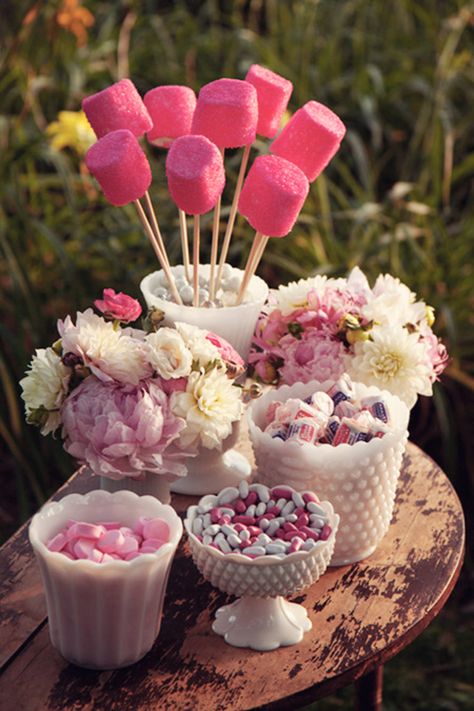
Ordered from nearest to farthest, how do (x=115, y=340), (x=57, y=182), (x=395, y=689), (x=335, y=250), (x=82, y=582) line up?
(x=82, y=582)
(x=115, y=340)
(x=395, y=689)
(x=335, y=250)
(x=57, y=182)

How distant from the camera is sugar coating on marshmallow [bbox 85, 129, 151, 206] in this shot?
3.94ft

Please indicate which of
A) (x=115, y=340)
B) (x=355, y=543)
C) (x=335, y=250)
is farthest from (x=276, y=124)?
(x=335, y=250)

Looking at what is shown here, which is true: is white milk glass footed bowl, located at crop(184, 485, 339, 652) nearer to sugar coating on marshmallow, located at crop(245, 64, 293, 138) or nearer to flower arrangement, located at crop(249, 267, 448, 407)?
flower arrangement, located at crop(249, 267, 448, 407)

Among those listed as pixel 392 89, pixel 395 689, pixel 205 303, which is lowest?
pixel 395 689

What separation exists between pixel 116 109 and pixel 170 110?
0.09 metres

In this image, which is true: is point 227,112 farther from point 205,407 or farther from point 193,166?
point 205,407

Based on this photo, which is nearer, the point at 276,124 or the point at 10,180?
the point at 276,124

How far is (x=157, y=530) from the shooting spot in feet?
3.50

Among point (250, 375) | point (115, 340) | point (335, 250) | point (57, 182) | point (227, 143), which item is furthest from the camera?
point (57, 182)

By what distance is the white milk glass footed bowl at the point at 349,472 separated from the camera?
116 centimetres

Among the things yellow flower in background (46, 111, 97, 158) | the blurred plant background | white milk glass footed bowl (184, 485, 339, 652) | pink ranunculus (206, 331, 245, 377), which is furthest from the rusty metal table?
yellow flower in background (46, 111, 97, 158)

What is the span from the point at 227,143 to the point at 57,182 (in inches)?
53.8

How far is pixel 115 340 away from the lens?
1.16 meters

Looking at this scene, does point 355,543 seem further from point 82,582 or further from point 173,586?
point 82,582
